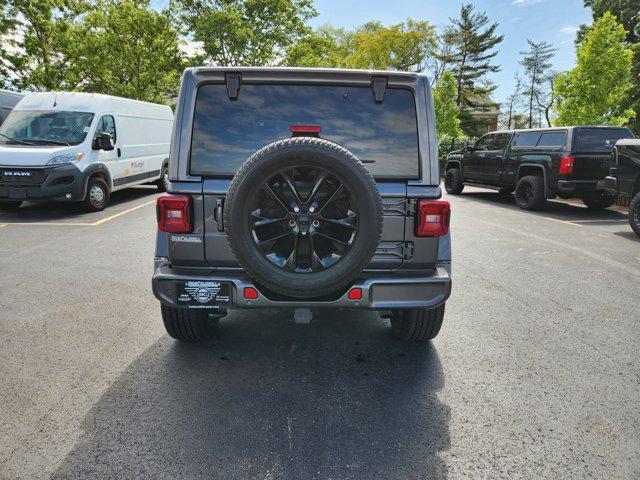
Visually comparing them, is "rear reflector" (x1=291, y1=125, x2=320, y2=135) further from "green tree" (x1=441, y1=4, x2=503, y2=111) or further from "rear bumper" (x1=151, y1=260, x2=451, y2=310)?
"green tree" (x1=441, y1=4, x2=503, y2=111)

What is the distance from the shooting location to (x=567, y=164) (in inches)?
373

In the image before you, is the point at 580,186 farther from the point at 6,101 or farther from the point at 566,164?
the point at 6,101

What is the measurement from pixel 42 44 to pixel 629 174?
26.7 m

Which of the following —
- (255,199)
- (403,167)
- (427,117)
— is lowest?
(255,199)

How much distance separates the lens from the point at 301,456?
2215 mm

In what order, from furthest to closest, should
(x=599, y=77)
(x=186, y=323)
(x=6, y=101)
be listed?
(x=599, y=77)
(x=6, y=101)
(x=186, y=323)

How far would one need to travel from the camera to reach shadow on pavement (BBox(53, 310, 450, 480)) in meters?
2.15

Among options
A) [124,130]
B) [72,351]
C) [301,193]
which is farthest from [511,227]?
[124,130]

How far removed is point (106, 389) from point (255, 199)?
1.57m

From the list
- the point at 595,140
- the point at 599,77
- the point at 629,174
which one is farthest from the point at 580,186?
the point at 599,77

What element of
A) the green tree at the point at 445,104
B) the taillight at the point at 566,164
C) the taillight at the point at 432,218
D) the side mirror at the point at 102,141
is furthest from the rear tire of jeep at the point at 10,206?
the green tree at the point at 445,104

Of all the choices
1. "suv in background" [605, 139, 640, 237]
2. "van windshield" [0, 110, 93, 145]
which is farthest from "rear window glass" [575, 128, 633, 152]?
"van windshield" [0, 110, 93, 145]

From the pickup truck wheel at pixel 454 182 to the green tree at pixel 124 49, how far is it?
18.6 meters

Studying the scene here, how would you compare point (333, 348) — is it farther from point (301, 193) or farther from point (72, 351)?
point (72, 351)
